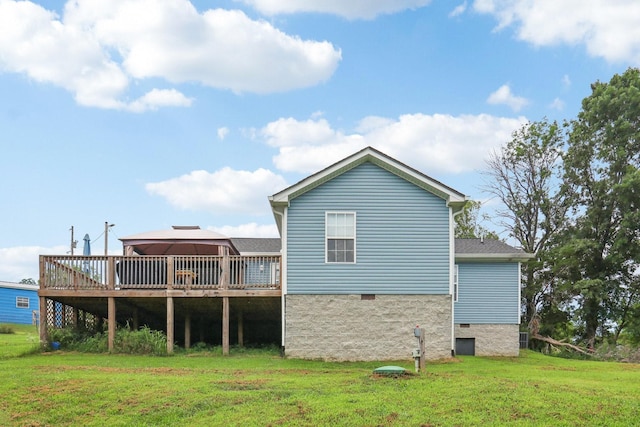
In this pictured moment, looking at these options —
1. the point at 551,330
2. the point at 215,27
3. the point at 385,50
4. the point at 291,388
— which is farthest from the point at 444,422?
the point at 551,330

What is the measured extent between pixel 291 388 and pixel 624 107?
23428 millimetres

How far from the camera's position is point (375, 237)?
18.0 metres

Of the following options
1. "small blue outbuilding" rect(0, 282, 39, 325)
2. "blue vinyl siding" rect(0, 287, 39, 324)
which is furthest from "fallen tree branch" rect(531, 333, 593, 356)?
"blue vinyl siding" rect(0, 287, 39, 324)

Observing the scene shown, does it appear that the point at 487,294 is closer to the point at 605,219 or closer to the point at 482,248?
the point at 482,248

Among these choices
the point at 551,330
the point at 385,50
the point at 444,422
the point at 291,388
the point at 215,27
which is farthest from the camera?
the point at 551,330

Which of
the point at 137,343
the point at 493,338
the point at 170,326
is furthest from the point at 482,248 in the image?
the point at 137,343

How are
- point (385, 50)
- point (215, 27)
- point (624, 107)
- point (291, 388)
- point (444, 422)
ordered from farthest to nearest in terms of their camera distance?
point (624, 107) < point (385, 50) < point (215, 27) < point (291, 388) < point (444, 422)

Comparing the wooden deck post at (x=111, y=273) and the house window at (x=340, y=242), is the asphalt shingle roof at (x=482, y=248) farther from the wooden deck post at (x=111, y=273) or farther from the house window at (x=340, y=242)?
the wooden deck post at (x=111, y=273)

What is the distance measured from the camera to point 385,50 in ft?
68.6

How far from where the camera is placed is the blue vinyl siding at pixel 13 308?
36.1m

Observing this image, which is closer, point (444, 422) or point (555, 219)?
point (444, 422)

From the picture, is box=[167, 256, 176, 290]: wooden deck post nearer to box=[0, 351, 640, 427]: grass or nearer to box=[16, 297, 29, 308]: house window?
box=[0, 351, 640, 427]: grass

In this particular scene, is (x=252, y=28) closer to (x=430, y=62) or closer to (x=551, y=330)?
(x=430, y=62)

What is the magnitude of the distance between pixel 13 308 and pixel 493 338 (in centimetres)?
2722
